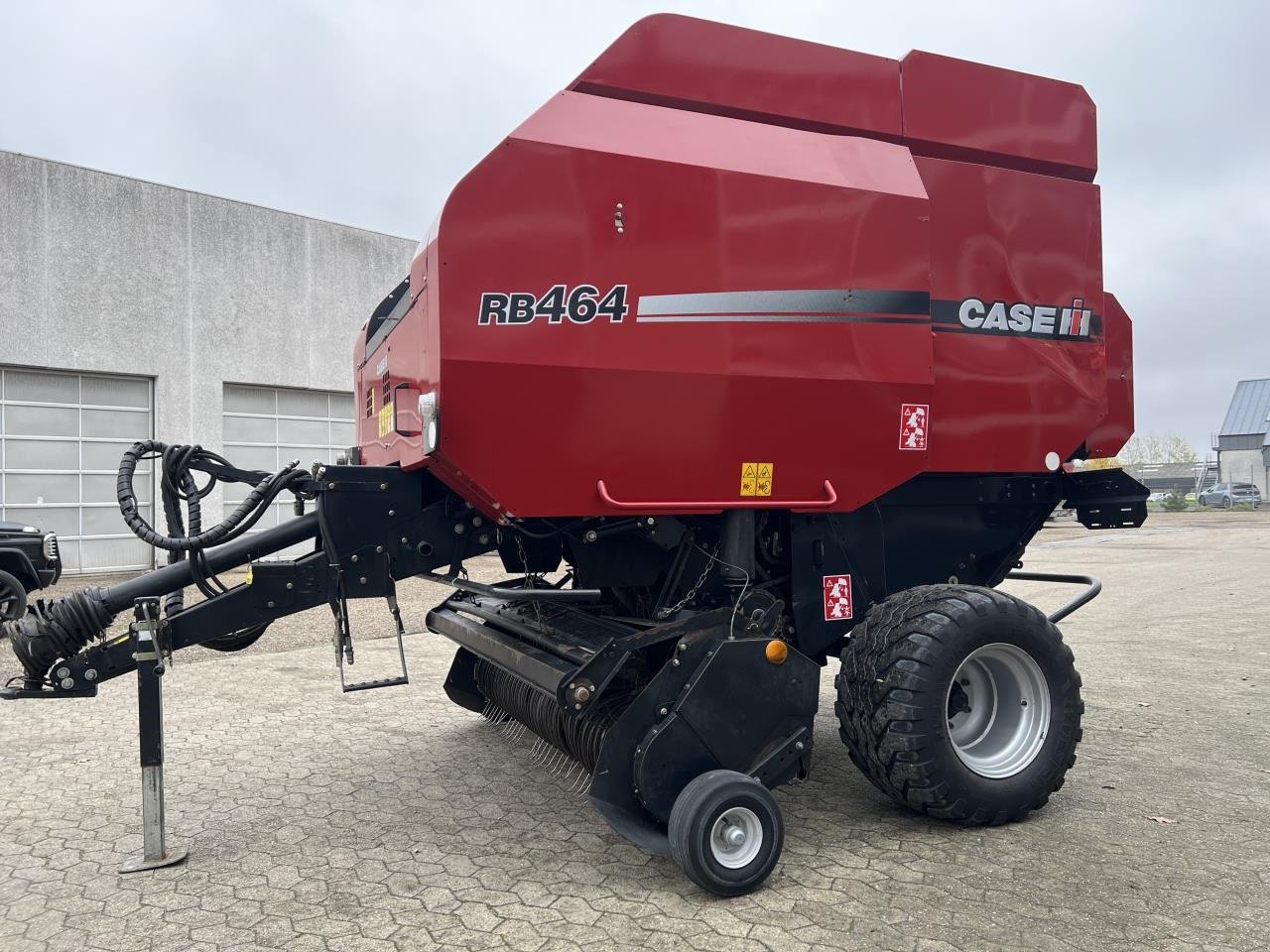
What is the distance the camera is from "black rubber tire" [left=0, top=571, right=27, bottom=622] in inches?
342

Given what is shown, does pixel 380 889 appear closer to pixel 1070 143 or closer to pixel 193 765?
pixel 193 765

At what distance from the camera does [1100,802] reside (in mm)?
4023

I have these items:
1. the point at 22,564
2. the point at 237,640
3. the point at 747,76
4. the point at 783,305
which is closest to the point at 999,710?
the point at 783,305

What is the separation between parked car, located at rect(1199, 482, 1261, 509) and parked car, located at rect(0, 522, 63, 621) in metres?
45.0

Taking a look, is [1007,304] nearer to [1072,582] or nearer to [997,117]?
[997,117]

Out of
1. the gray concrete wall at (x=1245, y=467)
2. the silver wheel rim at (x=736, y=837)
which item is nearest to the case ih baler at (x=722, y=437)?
the silver wheel rim at (x=736, y=837)

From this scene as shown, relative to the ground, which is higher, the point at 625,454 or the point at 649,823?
the point at 625,454

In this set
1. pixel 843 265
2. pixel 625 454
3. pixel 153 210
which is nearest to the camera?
pixel 625 454

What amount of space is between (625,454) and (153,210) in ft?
42.9

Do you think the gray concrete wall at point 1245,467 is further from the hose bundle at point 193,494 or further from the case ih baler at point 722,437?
the hose bundle at point 193,494

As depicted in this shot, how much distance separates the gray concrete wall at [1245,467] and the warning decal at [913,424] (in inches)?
2116

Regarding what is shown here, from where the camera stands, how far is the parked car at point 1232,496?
41.6m

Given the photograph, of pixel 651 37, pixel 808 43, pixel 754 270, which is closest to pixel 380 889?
pixel 754 270

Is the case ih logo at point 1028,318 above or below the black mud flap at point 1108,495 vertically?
above
